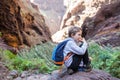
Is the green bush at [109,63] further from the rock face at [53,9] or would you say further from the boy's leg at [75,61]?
the rock face at [53,9]

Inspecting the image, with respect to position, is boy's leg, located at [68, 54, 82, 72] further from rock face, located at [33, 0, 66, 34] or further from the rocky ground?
→ rock face, located at [33, 0, 66, 34]

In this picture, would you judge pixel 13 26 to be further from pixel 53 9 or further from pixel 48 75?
pixel 53 9

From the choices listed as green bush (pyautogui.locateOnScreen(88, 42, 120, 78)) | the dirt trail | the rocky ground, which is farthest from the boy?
the dirt trail

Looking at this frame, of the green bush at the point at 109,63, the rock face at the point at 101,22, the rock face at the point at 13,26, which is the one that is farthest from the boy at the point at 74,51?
the rock face at the point at 13,26

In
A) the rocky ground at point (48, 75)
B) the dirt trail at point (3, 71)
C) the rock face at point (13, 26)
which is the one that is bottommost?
the rocky ground at point (48, 75)

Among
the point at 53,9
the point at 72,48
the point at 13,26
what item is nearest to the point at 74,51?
the point at 72,48

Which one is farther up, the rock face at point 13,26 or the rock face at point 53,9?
the rock face at point 53,9

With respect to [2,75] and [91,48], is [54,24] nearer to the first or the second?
[91,48]

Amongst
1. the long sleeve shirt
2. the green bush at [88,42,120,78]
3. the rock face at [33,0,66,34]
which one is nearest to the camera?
the long sleeve shirt

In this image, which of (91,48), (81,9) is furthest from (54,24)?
(91,48)

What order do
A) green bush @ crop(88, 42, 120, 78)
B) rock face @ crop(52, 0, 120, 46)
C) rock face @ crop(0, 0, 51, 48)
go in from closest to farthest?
green bush @ crop(88, 42, 120, 78), rock face @ crop(52, 0, 120, 46), rock face @ crop(0, 0, 51, 48)

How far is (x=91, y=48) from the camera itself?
9133 mm

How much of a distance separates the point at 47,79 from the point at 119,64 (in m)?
1.76

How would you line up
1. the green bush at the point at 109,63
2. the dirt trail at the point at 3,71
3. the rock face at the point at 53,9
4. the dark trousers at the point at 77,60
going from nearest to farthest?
the dark trousers at the point at 77,60, the dirt trail at the point at 3,71, the green bush at the point at 109,63, the rock face at the point at 53,9
